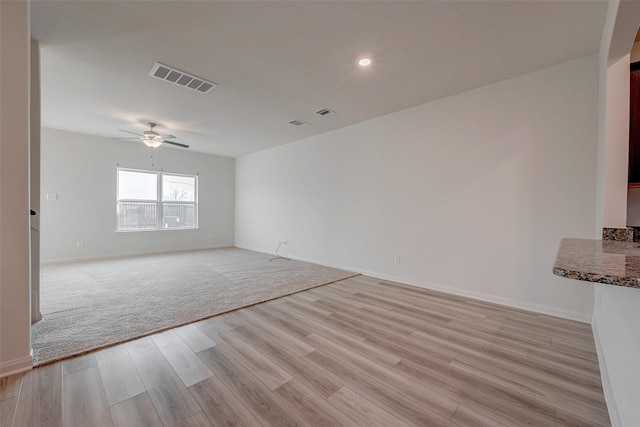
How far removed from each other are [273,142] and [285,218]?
1850 mm

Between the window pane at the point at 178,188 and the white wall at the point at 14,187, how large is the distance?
5353 millimetres

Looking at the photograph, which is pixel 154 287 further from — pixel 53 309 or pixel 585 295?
pixel 585 295

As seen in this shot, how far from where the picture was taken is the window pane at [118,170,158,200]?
605 centimetres

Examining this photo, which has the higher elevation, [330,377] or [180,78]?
[180,78]

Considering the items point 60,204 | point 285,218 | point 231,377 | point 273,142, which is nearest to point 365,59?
point 231,377

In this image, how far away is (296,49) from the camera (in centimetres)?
253

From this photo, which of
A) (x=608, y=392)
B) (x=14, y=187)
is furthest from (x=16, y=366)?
(x=608, y=392)

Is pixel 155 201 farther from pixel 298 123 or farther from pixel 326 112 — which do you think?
pixel 326 112

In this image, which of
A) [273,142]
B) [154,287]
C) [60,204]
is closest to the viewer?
[154,287]

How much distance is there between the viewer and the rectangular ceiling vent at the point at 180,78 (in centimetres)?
Result: 288

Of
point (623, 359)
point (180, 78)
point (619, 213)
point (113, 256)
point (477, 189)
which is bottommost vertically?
point (113, 256)

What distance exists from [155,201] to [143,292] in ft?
12.9

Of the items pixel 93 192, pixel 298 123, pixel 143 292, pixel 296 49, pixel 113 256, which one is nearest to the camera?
pixel 296 49

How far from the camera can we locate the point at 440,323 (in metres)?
2.58
